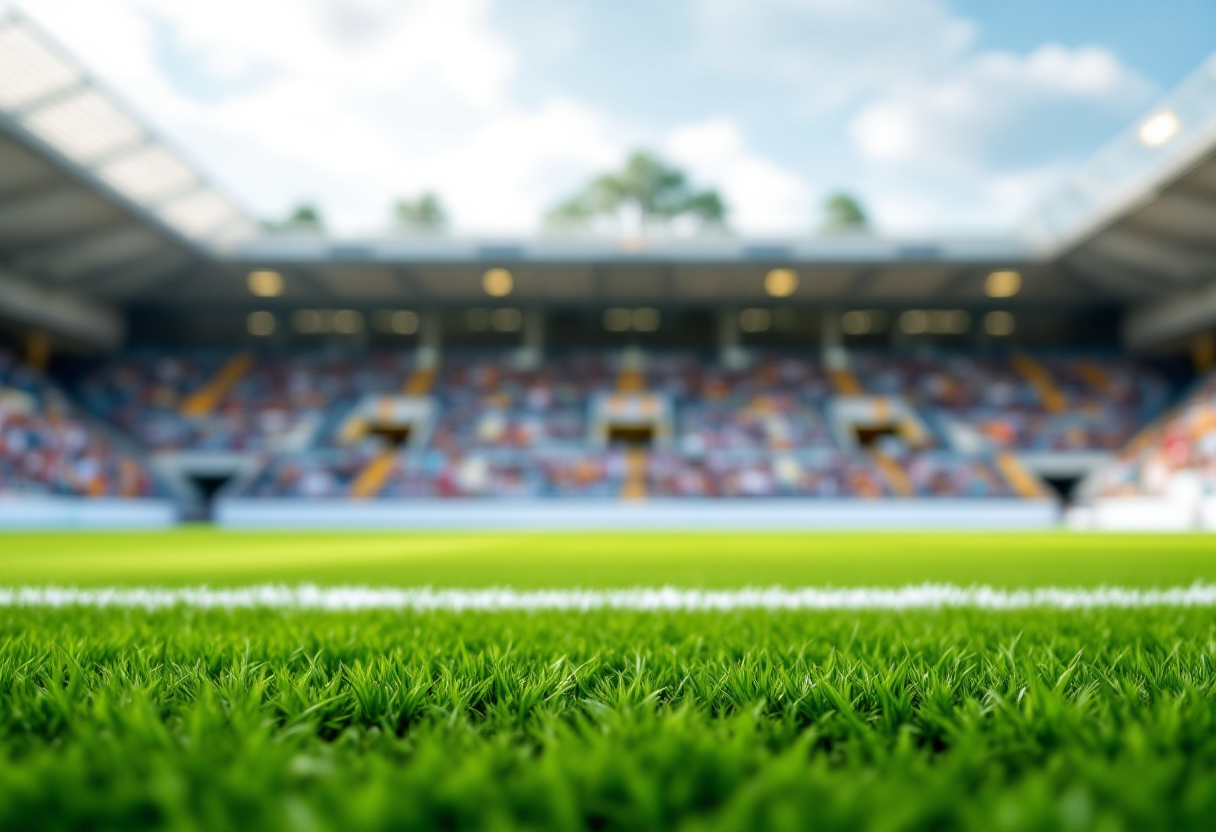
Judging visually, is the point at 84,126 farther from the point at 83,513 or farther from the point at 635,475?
the point at 635,475

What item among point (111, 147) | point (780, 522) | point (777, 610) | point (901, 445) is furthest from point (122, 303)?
point (777, 610)

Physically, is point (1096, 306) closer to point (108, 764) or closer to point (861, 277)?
point (861, 277)

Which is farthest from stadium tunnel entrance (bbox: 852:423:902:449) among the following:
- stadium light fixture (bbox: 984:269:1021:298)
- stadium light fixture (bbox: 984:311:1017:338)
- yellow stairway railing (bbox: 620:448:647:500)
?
yellow stairway railing (bbox: 620:448:647:500)

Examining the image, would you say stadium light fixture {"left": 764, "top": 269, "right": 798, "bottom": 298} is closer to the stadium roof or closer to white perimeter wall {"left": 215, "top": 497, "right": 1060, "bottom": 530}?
the stadium roof

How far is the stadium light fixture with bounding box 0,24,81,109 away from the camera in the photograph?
13961 mm

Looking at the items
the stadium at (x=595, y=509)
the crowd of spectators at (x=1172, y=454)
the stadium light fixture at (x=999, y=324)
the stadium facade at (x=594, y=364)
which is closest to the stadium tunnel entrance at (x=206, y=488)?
the stadium facade at (x=594, y=364)

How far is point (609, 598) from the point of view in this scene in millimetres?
4348

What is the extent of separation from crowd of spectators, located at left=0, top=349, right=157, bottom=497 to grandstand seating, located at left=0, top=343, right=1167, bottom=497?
2.7 inches

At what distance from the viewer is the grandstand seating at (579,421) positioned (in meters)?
23.7

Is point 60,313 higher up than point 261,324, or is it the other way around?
point 261,324

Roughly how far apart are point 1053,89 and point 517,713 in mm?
30236

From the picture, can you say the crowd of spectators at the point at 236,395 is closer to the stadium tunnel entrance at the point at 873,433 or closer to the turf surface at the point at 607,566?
the turf surface at the point at 607,566

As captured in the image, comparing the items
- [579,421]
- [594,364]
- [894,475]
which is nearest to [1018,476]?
[894,475]

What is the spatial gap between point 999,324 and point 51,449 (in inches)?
1338
